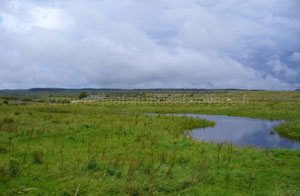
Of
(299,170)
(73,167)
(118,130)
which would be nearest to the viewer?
(73,167)

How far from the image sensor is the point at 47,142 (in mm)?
14938

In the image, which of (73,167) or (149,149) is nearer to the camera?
(73,167)

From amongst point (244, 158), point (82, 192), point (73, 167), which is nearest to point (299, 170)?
point (244, 158)

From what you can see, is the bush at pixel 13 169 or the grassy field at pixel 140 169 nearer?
the grassy field at pixel 140 169

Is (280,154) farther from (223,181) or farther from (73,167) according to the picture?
(73,167)

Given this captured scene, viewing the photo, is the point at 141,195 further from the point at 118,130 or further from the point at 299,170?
the point at 118,130

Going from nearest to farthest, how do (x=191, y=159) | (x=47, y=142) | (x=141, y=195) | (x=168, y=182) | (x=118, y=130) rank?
(x=141, y=195)
(x=168, y=182)
(x=191, y=159)
(x=47, y=142)
(x=118, y=130)

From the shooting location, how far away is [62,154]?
11.8 meters

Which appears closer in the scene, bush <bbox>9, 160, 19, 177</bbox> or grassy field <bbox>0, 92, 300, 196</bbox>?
grassy field <bbox>0, 92, 300, 196</bbox>

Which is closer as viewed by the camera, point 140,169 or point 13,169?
point 13,169

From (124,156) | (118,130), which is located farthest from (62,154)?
(118,130)

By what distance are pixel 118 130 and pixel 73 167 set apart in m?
9.27

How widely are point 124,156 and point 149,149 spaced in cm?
219

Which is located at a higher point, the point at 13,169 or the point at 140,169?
the point at 13,169
